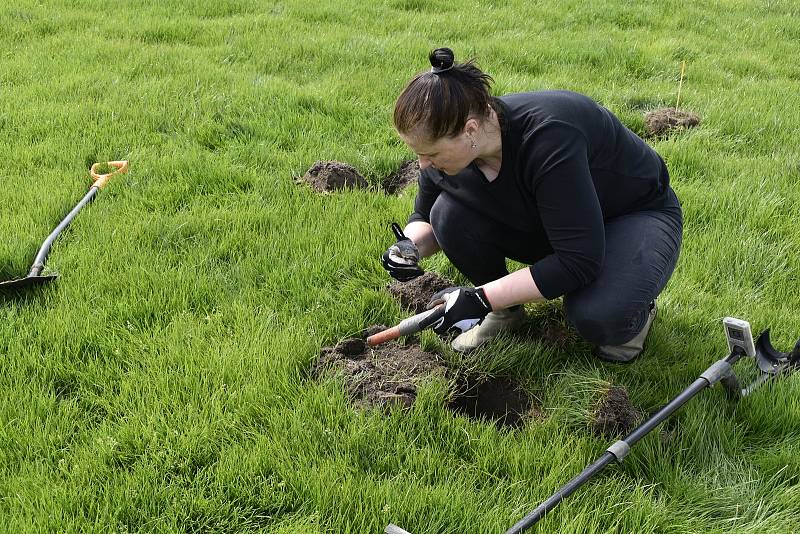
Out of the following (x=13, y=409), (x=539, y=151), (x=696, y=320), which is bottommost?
(x=696, y=320)

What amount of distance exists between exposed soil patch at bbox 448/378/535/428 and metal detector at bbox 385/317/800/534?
0.50m

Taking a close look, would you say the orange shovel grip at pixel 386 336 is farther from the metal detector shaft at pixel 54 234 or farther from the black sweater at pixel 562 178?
the metal detector shaft at pixel 54 234

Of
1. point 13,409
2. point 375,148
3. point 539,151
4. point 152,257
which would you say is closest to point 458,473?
point 539,151

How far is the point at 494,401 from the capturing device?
2.94m

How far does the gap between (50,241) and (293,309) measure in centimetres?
137

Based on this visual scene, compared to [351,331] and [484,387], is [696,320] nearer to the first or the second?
[484,387]

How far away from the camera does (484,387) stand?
2982 mm

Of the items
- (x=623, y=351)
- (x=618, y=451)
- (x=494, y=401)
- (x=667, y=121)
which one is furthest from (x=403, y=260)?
(x=667, y=121)

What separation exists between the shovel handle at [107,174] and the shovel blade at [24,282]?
0.98 meters

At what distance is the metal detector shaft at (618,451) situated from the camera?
7.06 ft

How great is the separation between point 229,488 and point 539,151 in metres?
1.55

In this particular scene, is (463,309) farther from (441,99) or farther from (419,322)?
(441,99)

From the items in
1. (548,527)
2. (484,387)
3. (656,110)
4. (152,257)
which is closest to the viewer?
(548,527)

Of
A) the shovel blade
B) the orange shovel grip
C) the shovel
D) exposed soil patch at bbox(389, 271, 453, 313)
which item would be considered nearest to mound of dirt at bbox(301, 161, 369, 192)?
exposed soil patch at bbox(389, 271, 453, 313)
